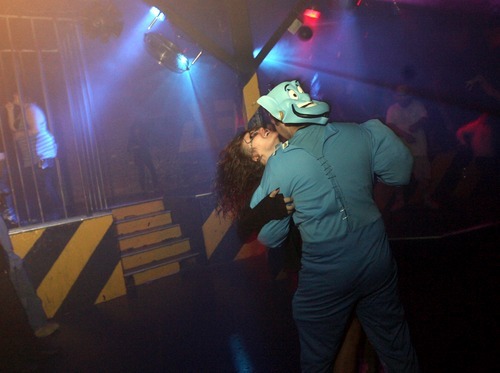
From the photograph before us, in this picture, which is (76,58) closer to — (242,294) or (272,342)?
(242,294)

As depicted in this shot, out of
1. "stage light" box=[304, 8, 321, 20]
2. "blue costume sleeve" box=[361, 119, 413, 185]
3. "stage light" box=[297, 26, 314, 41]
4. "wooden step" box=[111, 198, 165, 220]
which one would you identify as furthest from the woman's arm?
"stage light" box=[304, 8, 321, 20]

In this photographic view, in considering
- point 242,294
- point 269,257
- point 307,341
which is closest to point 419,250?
point 269,257

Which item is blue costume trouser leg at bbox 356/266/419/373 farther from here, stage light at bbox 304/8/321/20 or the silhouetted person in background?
stage light at bbox 304/8/321/20

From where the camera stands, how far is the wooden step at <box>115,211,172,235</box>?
5.79 meters

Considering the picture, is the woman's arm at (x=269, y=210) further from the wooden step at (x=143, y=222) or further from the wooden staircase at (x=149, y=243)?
the wooden step at (x=143, y=222)

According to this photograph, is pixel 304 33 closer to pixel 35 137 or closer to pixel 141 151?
pixel 141 151

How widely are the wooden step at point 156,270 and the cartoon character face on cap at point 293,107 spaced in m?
3.77

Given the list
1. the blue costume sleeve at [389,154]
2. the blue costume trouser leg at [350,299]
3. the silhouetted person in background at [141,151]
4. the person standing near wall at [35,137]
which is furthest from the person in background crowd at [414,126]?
the silhouetted person in background at [141,151]

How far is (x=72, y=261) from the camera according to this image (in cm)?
433

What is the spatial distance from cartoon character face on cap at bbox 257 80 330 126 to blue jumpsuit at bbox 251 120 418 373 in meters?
0.05

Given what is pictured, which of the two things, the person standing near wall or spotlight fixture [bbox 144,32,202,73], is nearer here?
the person standing near wall

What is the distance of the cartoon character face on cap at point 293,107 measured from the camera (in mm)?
1668

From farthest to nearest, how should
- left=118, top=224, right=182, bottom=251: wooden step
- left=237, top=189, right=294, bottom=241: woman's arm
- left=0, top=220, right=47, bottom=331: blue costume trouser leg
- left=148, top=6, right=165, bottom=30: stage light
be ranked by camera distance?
1. left=148, top=6, right=165, bottom=30: stage light
2. left=118, top=224, right=182, bottom=251: wooden step
3. left=0, top=220, right=47, bottom=331: blue costume trouser leg
4. left=237, top=189, right=294, bottom=241: woman's arm

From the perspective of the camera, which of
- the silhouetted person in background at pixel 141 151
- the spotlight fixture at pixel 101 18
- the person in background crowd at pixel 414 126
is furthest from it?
the silhouetted person in background at pixel 141 151
